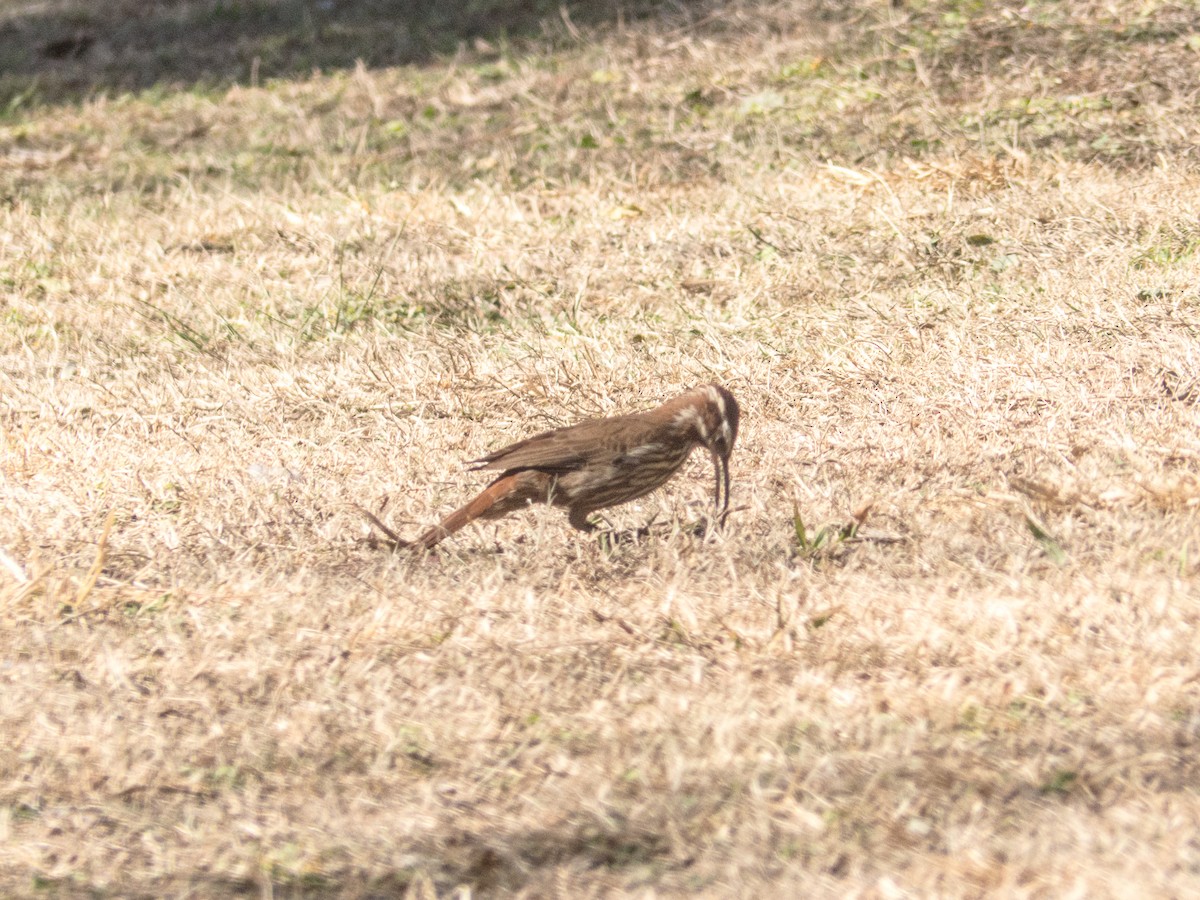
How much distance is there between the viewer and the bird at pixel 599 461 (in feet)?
15.5

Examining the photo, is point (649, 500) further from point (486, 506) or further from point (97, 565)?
point (97, 565)

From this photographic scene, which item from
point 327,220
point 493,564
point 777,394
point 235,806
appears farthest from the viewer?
point 327,220

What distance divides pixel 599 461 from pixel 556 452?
14cm

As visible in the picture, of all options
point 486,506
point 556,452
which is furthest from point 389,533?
point 556,452

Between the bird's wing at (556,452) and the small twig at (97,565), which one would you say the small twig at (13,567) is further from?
the bird's wing at (556,452)

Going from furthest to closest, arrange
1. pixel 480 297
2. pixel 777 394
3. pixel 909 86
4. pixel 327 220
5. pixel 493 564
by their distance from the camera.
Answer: pixel 909 86 < pixel 327 220 < pixel 480 297 < pixel 777 394 < pixel 493 564

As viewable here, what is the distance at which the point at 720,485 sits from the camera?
203 inches

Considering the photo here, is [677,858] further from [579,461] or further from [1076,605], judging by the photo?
[579,461]

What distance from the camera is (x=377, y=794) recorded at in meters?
3.32

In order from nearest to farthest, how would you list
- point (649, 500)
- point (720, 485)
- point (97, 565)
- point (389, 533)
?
point (97, 565), point (389, 533), point (720, 485), point (649, 500)

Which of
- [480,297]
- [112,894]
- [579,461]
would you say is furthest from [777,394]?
[112,894]

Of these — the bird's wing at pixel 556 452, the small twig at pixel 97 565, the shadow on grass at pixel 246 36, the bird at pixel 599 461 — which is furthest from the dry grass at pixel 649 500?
the shadow on grass at pixel 246 36

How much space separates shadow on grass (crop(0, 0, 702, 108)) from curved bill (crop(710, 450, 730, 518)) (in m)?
6.89

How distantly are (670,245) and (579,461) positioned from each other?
10.1ft
